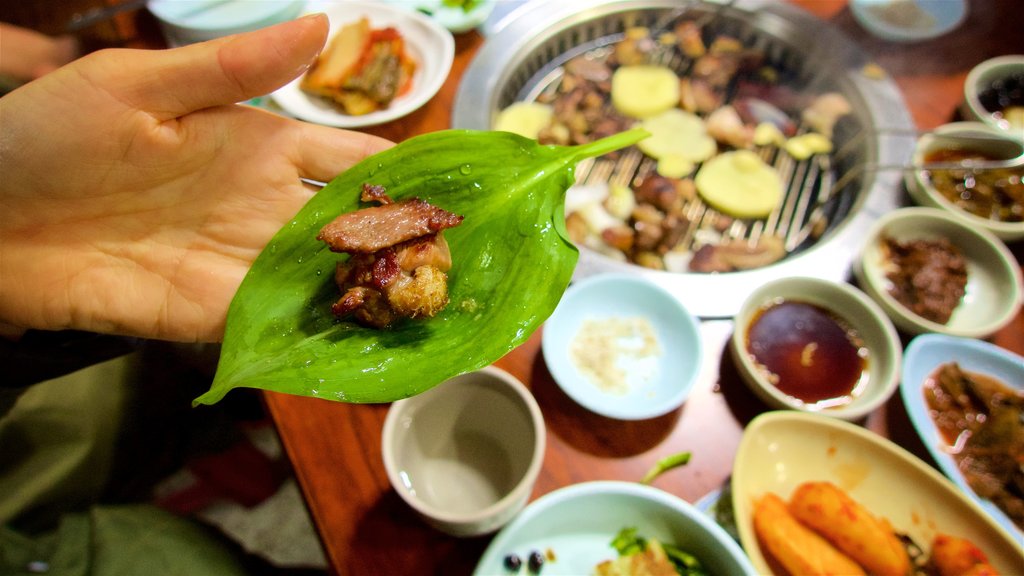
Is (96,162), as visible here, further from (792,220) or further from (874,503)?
(792,220)

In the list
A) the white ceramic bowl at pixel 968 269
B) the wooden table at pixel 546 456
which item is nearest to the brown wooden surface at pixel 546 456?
the wooden table at pixel 546 456

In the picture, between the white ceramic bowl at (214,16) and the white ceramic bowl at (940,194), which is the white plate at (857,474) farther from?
the white ceramic bowl at (214,16)

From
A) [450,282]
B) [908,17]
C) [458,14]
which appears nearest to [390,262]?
[450,282]

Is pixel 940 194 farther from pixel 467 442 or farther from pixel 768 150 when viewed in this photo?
pixel 467 442

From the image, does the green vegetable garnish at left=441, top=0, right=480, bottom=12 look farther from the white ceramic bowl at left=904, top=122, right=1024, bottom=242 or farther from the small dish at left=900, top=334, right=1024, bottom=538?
the small dish at left=900, top=334, right=1024, bottom=538

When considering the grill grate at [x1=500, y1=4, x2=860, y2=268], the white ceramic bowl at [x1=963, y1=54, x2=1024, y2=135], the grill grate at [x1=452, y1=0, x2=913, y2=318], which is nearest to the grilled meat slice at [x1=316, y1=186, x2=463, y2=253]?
the grill grate at [x1=452, y1=0, x2=913, y2=318]

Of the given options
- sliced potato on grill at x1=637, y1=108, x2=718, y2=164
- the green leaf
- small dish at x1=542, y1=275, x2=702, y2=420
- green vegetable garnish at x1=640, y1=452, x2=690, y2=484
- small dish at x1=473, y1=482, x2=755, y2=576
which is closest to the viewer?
the green leaf

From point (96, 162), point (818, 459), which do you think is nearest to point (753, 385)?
point (818, 459)

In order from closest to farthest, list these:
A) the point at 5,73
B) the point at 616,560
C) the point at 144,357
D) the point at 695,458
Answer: the point at 616,560 → the point at 695,458 → the point at 5,73 → the point at 144,357
